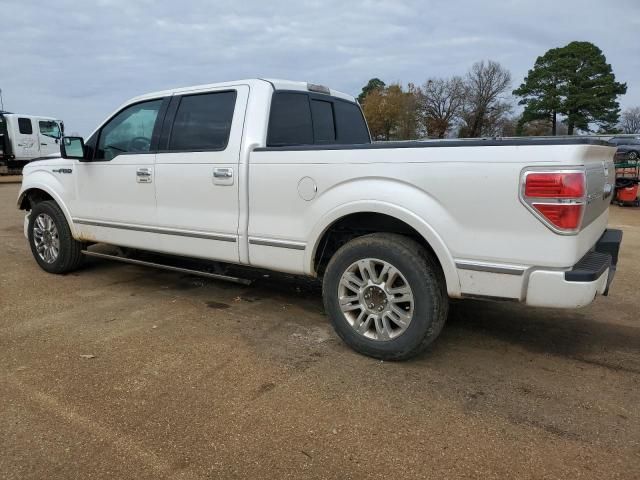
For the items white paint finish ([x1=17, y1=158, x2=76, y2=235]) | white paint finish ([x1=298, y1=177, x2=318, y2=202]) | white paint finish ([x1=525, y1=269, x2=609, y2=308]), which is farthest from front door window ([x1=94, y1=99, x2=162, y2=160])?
white paint finish ([x1=525, y1=269, x2=609, y2=308])

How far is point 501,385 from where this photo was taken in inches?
128

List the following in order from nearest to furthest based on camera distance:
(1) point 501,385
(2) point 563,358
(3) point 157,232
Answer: (1) point 501,385
(2) point 563,358
(3) point 157,232

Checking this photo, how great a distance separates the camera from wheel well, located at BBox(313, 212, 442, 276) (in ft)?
11.9

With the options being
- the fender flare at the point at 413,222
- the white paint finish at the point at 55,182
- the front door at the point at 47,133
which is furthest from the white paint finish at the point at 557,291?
the front door at the point at 47,133

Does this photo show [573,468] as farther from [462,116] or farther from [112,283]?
[462,116]

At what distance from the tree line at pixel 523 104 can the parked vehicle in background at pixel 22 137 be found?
136ft

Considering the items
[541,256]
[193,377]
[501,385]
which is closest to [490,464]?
[501,385]

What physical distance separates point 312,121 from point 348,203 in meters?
1.54

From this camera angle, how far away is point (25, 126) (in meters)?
22.6

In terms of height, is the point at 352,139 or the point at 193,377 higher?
the point at 352,139

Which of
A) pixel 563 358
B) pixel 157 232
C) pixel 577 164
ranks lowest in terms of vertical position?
pixel 563 358

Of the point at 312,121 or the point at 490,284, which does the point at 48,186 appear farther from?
the point at 490,284

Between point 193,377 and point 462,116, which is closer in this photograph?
point 193,377

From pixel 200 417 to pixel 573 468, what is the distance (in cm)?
190
